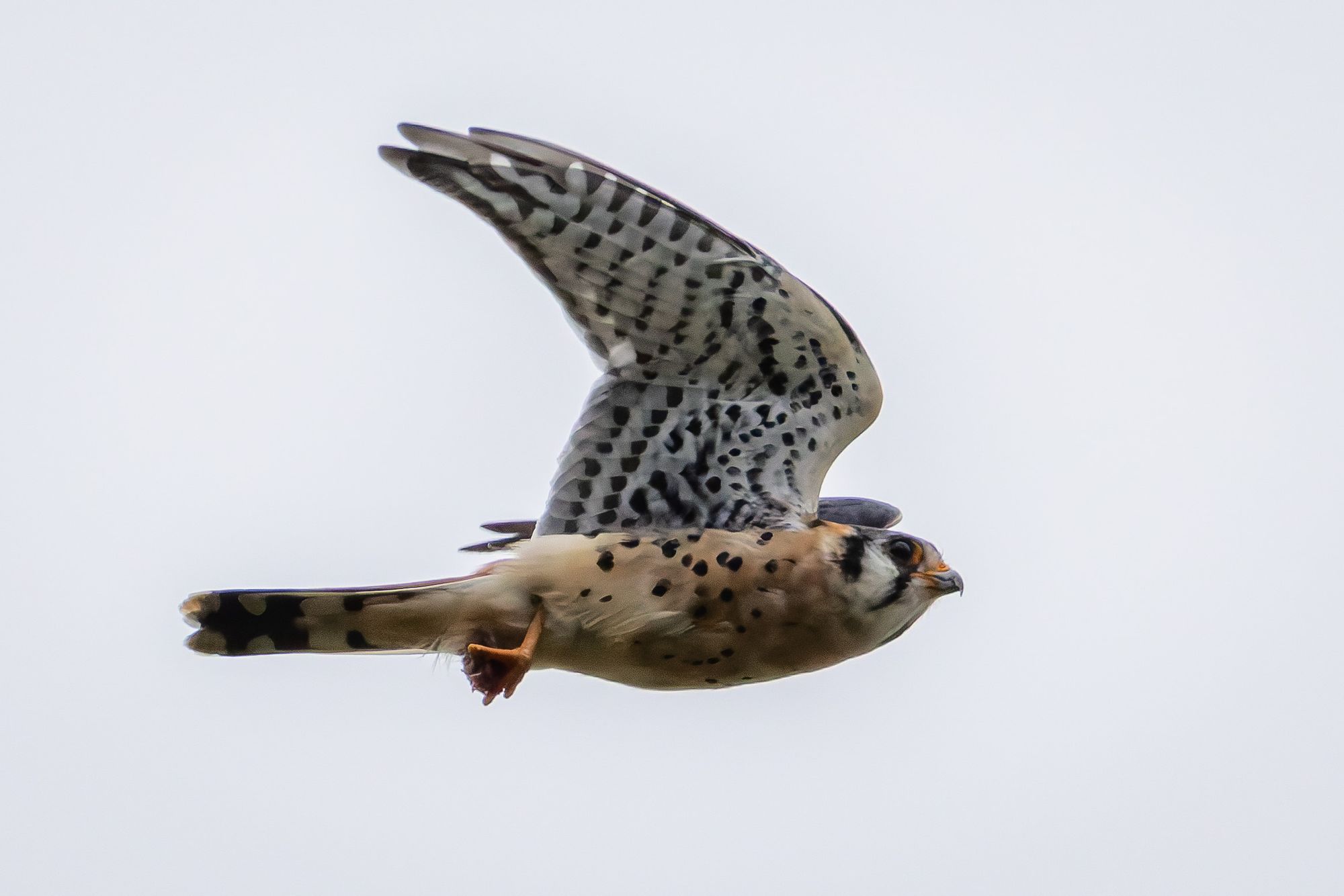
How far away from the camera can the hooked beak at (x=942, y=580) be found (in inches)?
272

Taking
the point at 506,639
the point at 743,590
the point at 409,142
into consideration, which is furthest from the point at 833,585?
the point at 409,142

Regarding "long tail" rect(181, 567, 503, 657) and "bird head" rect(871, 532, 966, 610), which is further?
"bird head" rect(871, 532, 966, 610)

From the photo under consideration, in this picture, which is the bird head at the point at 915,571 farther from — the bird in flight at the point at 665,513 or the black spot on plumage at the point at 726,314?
the black spot on plumage at the point at 726,314

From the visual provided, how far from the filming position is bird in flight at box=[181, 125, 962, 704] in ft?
21.5

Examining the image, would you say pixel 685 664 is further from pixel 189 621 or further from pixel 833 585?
pixel 189 621

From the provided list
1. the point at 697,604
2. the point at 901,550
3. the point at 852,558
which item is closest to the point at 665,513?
the point at 697,604

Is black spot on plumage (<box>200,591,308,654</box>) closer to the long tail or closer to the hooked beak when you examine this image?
the long tail

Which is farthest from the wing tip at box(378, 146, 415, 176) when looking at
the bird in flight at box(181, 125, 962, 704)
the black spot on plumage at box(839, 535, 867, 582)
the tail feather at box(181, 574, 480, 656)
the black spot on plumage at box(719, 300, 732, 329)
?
the black spot on plumage at box(839, 535, 867, 582)

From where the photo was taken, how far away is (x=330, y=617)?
6.61 m

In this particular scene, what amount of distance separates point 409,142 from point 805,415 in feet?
6.81

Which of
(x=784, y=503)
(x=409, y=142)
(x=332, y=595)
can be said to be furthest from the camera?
(x=784, y=503)

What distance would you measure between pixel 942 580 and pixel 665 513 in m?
1.18

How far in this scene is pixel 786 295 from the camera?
6672mm

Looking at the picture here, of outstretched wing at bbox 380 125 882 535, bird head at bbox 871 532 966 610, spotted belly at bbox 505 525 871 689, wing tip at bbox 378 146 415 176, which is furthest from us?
bird head at bbox 871 532 966 610
